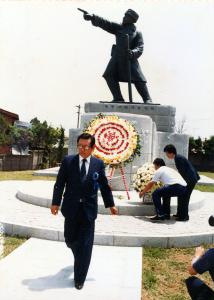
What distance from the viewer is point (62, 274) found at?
481cm

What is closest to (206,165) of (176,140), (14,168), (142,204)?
(14,168)

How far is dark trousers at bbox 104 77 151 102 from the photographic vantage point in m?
14.4

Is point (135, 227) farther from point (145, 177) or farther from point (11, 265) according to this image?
point (11, 265)

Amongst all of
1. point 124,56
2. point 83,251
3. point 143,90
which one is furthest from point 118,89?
point 83,251

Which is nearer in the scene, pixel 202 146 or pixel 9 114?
pixel 202 146

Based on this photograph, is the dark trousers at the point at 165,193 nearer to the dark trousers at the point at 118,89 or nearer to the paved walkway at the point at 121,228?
the paved walkway at the point at 121,228

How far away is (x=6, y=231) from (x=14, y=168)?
64.9ft

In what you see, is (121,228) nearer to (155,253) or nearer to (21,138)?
(155,253)

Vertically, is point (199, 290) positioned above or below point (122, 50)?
below

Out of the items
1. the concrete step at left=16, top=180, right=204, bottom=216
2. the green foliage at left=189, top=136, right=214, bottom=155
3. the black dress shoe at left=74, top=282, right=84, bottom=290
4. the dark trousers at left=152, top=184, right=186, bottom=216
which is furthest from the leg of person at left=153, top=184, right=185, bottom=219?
the green foliage at left=189, top=136, right=214, bottom=155

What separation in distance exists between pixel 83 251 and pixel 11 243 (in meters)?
2.13

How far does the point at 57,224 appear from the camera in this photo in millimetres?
6961

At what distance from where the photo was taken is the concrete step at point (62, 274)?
4195 millimetres

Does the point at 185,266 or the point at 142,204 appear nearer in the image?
the point at 185,266
